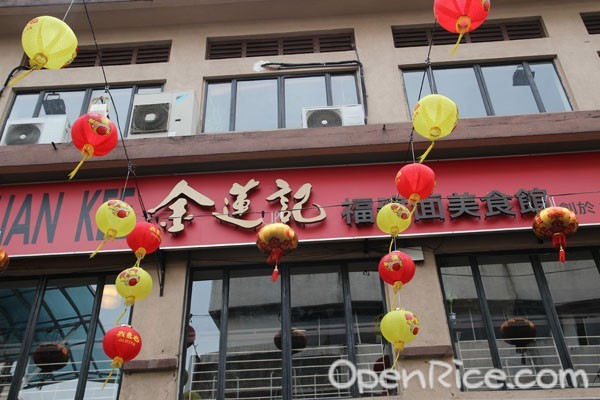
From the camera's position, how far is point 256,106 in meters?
9.78

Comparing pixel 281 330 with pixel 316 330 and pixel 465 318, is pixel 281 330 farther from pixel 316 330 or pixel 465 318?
pixel 465 318

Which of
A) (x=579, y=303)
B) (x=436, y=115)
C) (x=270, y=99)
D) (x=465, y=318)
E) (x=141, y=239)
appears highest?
(x=270, y=99)

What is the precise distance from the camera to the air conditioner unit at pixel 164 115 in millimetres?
9086

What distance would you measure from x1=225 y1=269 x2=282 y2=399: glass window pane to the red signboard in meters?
0.78

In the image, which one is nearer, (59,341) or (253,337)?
(253,337)

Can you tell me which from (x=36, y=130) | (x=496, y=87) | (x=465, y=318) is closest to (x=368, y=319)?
(x=465, y=318)

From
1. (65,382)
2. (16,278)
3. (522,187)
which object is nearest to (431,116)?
(522,187)

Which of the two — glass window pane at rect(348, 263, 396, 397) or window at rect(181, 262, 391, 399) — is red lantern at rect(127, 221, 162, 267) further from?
glass window pane at rect(348, 263, 396, 397)

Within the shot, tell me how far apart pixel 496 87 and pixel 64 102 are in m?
8.16

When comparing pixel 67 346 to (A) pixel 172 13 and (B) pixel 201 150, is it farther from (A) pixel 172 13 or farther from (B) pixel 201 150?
(A) pixel 172 13

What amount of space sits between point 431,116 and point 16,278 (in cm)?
672

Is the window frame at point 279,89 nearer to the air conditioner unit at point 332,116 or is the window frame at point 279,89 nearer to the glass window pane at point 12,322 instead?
the air conditioner unit at point 332,116

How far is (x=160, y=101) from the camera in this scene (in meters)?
9.40

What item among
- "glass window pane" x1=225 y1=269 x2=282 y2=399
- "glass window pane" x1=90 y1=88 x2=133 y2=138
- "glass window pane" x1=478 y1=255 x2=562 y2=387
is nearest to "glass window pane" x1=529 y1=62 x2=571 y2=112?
"glass window pane" x1=478 y1=255 x2=562 y2=387
